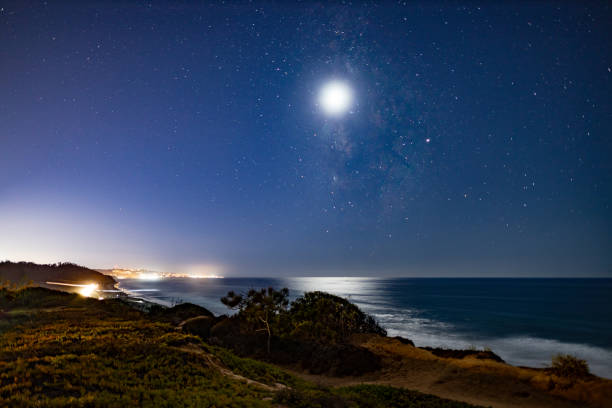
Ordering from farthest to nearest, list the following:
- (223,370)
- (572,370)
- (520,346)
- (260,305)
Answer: (520,346) → (260,305) → (572,370) → (223,370)

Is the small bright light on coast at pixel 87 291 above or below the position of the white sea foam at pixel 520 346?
above

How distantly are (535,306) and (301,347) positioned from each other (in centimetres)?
10577

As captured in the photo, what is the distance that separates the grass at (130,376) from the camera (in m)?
10.7

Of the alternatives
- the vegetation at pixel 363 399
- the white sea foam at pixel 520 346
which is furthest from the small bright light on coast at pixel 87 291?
the white sea foam at pixel 520 346

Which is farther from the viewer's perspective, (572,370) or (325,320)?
(325,320)

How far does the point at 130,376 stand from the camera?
12914mm

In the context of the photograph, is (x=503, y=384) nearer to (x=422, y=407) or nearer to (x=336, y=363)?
(x=422, y=407)

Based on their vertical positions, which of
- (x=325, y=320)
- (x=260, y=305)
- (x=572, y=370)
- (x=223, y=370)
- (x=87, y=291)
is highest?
(x=260, y=305)

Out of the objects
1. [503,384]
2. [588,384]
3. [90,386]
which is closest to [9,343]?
[90,386]

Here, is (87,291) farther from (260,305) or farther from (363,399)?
(363,399)

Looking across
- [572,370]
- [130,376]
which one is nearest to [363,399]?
[130,376]

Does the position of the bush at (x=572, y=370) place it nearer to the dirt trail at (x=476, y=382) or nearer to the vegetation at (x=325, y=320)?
the dirt trail at (x=476, y=382)

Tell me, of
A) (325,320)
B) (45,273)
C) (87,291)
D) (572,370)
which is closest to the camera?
(572,370)

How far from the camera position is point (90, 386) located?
11.5 metres
